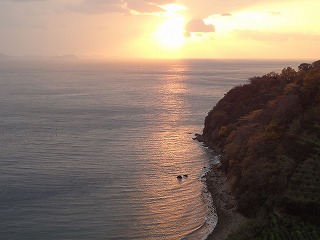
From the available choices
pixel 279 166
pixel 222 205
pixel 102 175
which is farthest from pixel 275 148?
pixel 102 175

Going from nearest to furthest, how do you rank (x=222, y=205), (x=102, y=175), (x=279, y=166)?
(x=279, y=166) < (x=222, y=205) < (x=102, y=175)

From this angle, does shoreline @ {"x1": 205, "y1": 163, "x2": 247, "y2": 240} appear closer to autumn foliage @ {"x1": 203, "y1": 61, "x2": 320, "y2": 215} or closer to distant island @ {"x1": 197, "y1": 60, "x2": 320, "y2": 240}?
distant island @ {"x1": 197, "y1": 60, "x2": 320, "y2": 240}

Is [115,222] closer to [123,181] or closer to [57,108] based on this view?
[123,181]

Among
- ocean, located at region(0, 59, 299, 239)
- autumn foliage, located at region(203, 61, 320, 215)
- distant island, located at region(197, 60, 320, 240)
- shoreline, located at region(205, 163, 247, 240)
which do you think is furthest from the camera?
ocean, located at region(0, 59, 299, 239)

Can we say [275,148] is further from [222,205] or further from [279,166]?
[222,205]

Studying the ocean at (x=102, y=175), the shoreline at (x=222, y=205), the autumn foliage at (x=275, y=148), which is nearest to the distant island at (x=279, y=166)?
the autumn foliage at (x=275, y=148)

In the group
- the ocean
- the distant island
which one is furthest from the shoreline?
the ocean

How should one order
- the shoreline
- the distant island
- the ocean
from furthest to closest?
the ocean < the shoreline < the distant island

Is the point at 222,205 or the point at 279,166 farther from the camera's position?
the point at 222,205

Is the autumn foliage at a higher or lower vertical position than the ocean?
higher
